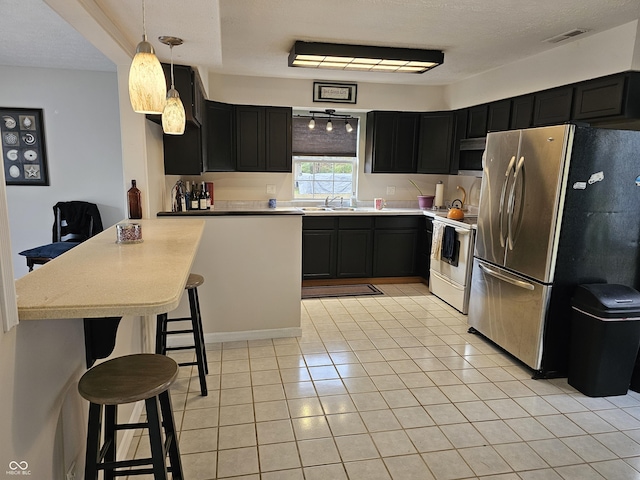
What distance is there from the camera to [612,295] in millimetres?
2670

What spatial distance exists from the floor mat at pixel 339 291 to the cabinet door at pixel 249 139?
1.62 meters

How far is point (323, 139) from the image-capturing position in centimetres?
547

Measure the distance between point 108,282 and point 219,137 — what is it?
359 cm

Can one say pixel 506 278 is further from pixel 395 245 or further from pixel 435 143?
pixel 435 143

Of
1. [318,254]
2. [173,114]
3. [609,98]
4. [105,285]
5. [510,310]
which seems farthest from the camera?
[318,254]

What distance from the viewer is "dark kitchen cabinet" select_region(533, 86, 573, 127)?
3.40 m

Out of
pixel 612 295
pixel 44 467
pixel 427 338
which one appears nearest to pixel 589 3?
pixel 612 295

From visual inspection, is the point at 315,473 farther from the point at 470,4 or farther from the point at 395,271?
the point at 395,271

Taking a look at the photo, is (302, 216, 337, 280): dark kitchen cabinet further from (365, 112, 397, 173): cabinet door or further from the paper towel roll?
the paper towel roll

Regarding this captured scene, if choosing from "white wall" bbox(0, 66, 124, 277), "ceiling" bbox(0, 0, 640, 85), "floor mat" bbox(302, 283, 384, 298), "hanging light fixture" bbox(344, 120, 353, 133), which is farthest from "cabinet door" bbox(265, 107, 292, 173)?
"white wall" bbox(0, 66, 124, 277)

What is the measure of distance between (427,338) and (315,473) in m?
1.89

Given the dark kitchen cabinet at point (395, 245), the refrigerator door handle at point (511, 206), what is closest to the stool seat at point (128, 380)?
the refrigerator door handle at point (511, 206)

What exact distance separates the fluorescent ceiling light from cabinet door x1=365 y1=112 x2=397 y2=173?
126 cm

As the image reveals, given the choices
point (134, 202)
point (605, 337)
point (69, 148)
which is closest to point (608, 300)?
point (605, 337)
